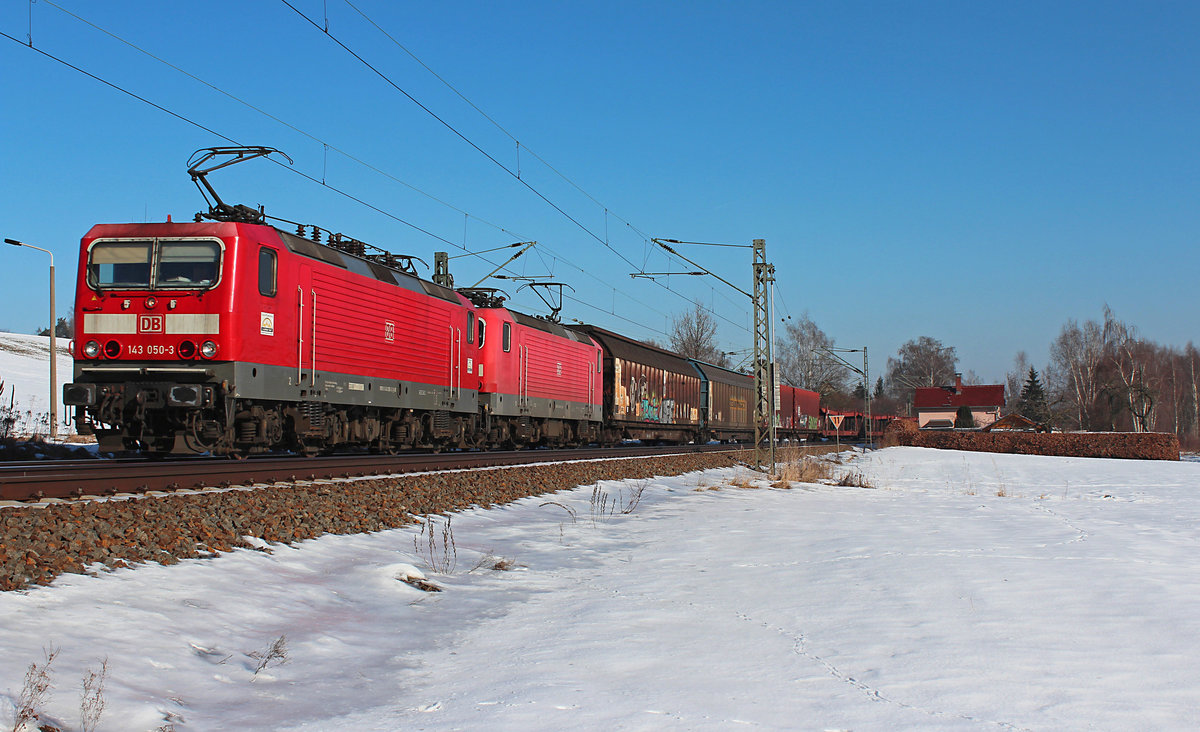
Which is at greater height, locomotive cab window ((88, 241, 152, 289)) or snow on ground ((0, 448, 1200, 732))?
locomotive cab window ((88, 241, 152, 289))

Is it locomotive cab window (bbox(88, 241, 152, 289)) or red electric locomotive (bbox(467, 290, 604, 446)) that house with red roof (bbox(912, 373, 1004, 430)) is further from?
locomotive cab window (bbox(88, 241, 152, 289))

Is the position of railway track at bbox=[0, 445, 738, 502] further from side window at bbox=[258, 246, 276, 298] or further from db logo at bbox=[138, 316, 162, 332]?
side window at bbox=[258, 246, 276, 298]

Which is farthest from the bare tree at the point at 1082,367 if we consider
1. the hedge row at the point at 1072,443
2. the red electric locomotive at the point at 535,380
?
the red electric locomotive at the point at 535,380

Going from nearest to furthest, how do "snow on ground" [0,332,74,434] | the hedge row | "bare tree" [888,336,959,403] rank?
"snow on ground" [0,332,74,434] → the hedge row → "bare tree" [888,336,959,403]

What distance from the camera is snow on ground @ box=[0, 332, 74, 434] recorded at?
109 feet

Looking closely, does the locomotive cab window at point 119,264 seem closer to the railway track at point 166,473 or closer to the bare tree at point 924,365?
the railway track at point 166,473

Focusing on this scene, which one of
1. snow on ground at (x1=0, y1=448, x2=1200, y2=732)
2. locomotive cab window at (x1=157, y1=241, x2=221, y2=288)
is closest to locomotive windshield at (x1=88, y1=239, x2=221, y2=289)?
locomotive cab window at (x1=157, y1=241, x2=221, y2=288)

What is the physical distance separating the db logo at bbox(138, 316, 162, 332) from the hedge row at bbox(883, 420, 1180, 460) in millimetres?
48062

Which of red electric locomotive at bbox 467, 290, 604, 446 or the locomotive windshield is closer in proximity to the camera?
the locomotive windshield

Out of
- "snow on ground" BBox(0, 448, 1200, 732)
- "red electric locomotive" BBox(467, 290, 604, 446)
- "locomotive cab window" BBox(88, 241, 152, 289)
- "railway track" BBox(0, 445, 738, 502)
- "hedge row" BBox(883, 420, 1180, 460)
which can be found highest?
"locomotive cab window" BBox(88, 241, 152, 289)

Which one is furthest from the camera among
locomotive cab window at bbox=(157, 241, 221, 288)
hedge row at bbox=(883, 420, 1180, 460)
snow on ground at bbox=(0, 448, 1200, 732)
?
hedge row at bbox=(883, 420, 1180, 460)

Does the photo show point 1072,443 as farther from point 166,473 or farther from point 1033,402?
point 1033,402

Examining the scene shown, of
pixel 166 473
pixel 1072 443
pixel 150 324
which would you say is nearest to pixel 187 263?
pixel 150 324

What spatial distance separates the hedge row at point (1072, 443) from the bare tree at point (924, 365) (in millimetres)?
88823
